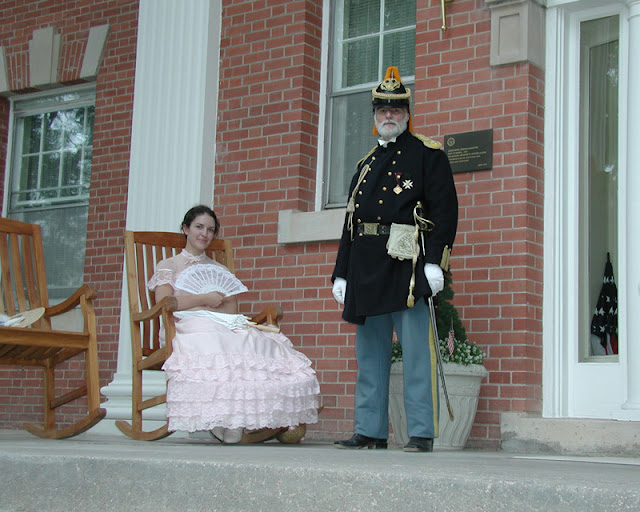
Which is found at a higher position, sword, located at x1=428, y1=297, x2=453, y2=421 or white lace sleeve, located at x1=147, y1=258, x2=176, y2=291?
white lace sleeve, located at x1=147, y1=258, x2=176, y2=291

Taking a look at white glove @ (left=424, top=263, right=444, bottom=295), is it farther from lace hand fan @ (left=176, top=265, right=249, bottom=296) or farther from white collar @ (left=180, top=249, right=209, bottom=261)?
white collar @ (left=180, top=249, right=209, bottom=261)

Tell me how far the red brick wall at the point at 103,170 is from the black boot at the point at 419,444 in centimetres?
338

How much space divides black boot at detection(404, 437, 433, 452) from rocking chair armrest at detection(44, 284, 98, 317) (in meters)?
1.95

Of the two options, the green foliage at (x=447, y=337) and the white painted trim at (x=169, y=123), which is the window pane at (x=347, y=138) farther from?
the green foliage at (x=447, y=337)

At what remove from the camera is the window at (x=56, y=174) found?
8.31m

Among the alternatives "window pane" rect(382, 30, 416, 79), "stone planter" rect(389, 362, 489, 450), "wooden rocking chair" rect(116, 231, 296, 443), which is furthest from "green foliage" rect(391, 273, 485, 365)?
"window pane" rect(382, 30, 416, 79)

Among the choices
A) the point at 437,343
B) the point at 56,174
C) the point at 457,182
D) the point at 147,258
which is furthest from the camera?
the point at 56,174

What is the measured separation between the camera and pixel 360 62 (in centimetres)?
693

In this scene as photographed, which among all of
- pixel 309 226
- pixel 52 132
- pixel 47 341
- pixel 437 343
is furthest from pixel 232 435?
pixel 52 132

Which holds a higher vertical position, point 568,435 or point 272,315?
point 272,315

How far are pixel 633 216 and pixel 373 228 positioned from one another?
1409 millimetres

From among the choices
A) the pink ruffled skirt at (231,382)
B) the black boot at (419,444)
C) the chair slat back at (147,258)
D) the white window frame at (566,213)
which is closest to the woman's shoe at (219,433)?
the pink ruffled skirt at (231,382)

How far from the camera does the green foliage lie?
5.35 metres

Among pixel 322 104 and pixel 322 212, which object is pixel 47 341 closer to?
pixel 322 212
